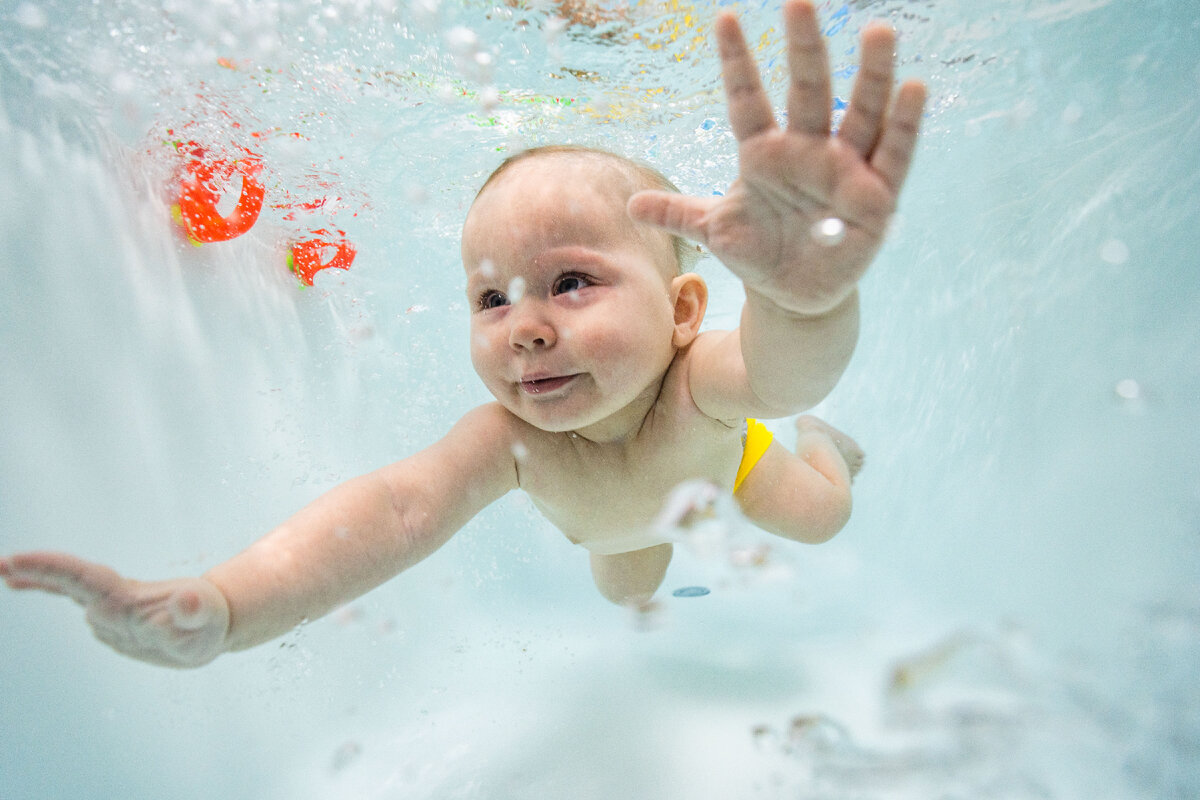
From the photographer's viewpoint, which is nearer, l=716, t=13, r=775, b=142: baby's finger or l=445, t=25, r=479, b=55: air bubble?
l=716, t=13, r=775, b=142: baby's finger

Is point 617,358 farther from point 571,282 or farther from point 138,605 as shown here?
point 138,605

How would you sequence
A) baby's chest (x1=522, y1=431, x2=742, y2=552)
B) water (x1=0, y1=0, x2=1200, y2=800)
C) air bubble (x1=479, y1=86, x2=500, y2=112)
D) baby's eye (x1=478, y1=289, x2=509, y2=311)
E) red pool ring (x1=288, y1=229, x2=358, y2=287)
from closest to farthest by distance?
1. baby's eye (x1=478, y1=289, x2=509, y2=311)
2. baby's chest (x1=522, y1=431, x2=742, y2=552)
3. water (x1=0, y1=0, x2=1200, y2=800)
4. air bubble (x1=479, y1=86, x2=500, y2=112)
5. red pool ring (x1=288, y1=229, x2=358, y2=287)

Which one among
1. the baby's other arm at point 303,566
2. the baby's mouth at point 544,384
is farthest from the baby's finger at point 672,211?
the baby's other arm at point 303,566

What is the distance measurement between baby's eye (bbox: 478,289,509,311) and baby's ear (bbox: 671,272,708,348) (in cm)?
53

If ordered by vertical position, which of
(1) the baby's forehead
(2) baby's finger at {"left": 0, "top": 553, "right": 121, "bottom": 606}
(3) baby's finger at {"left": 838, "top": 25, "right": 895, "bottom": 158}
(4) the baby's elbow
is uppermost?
(1) the baby's forehead

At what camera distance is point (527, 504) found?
546 centimetres

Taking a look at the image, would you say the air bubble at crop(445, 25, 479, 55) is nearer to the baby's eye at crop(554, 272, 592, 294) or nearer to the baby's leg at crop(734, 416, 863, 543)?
the baby's eye at crop(554, 272, 592, 294)

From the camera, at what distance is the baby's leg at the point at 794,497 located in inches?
105

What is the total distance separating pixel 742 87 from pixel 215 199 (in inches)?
161

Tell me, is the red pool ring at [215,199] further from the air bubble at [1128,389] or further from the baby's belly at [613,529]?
the air bubble at [1128,389]

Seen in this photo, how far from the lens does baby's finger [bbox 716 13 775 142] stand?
1138 millimetres

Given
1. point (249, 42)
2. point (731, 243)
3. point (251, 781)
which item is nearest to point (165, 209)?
point (249, 42)

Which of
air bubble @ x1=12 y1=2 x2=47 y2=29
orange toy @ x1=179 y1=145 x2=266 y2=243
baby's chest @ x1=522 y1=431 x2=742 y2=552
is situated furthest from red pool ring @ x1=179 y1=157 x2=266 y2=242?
baby's chest @ x1=522 y1=431 x2=742 y2=552

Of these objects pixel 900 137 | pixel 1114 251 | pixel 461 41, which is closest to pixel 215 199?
pixel 461 41
